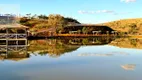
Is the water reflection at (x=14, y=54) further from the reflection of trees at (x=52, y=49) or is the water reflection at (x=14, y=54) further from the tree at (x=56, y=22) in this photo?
the tree at (x=56, y=22)

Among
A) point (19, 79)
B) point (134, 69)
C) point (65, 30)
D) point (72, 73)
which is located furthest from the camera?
point (65, 30)

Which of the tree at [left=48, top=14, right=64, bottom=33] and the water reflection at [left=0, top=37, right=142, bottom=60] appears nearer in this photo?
the water reflection at [left=0, top=37, right=142, bottom=60]

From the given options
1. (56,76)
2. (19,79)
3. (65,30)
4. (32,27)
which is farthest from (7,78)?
(32,27)

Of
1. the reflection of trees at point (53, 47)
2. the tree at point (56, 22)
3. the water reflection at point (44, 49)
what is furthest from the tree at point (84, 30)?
the water reflection at point (44, 49)

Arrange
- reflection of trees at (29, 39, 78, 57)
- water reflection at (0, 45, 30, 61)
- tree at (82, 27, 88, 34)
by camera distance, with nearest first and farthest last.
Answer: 1. water reflection at (0, 45, 30, 61)
2. reflection of trees at (29, 39, 78, 57)
3. tree at (82, 27, 88, 34)

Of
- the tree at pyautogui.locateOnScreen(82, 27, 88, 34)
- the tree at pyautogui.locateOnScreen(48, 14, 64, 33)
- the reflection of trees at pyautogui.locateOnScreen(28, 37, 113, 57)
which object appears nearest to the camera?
the reflection of trees at pyautogui.locateOnScreen(28, 37, 113, 57)

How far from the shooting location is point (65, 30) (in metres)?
53.2

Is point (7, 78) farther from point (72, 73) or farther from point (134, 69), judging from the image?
point (134, 69)

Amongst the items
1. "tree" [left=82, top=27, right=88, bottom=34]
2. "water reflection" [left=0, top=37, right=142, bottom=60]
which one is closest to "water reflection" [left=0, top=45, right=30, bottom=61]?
"water reflection" [left=0, top=37, right=142, bottom=60]

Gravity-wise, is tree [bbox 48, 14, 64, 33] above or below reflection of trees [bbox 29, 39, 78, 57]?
above

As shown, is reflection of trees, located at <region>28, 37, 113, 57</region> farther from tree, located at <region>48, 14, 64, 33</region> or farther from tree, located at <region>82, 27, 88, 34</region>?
tree, located at <region>82, 27, 88, 34</region>

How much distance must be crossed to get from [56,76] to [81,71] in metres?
1.65

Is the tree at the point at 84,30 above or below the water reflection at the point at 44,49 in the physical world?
above

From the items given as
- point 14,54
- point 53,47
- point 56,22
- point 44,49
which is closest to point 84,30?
point 56,22
